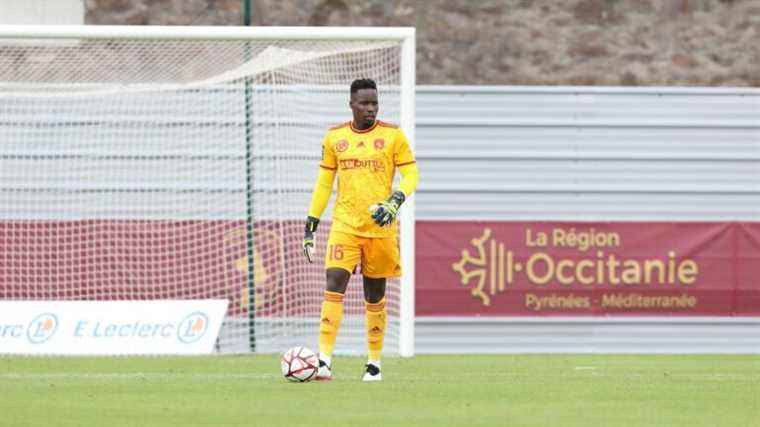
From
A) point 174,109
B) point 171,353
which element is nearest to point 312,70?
point 174,109

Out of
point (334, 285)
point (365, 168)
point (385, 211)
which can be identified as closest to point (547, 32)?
point (365, 168)

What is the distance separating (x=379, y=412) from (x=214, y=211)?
7.58 meters

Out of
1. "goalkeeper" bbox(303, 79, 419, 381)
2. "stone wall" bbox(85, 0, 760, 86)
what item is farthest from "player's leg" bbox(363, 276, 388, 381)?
"stone wall" bbox(85, 0, 760, 86)

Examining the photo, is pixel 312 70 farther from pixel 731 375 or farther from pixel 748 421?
pixel 748 421

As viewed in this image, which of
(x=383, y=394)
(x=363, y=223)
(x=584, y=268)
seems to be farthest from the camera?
(x=584, y=268)

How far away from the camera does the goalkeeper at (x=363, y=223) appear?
10.2 m

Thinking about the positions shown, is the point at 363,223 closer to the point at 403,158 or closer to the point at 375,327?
the point at 403,158

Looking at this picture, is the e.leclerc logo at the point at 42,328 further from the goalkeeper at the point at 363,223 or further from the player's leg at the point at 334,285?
the player's leg at the point at 334,285

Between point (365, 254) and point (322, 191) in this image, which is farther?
point (322, 191)

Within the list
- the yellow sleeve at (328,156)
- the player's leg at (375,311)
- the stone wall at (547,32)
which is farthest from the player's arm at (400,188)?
the stone wall at (547,32)

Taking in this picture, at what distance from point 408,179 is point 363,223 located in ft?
1.26

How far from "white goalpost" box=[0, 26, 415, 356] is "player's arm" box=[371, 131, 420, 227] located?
11.3 feet

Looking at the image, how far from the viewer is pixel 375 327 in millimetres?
A: 10383

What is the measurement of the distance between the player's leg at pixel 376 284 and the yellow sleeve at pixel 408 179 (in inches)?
15.0
